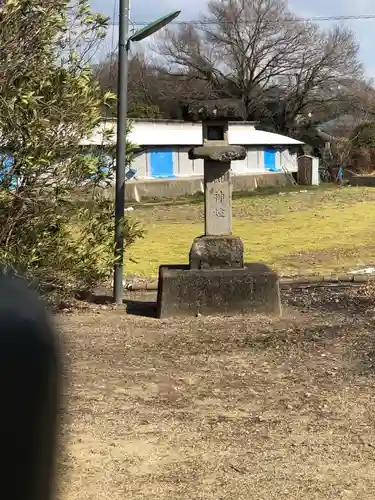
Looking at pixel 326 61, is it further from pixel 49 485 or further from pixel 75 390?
pixel 49 485

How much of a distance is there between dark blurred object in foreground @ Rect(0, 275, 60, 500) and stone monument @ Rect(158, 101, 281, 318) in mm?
7019

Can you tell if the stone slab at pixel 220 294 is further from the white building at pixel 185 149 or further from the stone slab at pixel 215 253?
the white building at pixel 185 149

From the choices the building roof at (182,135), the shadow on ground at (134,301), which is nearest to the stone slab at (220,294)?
the shadow on ground at (134,301)

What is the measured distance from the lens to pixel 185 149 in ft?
98.6

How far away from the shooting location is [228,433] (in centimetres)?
447

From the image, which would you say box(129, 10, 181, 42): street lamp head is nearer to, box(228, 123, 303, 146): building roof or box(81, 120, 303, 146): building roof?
box(81, 120, 303, 146): building roof

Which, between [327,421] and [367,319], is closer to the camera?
[327,421]

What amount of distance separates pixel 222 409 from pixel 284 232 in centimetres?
1165

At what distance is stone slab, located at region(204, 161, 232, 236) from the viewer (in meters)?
8.45

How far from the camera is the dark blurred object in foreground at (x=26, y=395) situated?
2.96 feet

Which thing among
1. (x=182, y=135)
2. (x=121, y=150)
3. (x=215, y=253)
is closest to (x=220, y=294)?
(x=215, y=253)

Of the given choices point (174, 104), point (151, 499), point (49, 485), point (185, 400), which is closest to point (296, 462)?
point (151, 499)

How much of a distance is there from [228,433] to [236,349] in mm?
2109

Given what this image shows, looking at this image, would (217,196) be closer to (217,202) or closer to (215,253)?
(217,202)
